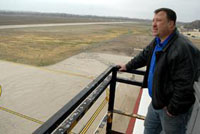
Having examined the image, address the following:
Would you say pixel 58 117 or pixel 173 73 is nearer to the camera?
pixel 58 117

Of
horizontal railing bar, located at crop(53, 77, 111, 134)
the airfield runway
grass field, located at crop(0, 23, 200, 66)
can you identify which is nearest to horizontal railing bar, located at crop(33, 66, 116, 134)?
horizontal railing bar, located at crop(53, 77, 111, 134)

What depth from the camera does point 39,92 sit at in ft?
24.1

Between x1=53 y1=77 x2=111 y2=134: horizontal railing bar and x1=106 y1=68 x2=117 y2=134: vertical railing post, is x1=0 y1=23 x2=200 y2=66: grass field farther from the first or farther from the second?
x1=53 y1=77 x2=111 y2=134: horizontal railing bar

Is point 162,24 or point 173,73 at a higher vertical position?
point 162,24

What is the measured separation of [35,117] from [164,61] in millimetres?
5100

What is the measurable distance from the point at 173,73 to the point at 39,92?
22.2ft

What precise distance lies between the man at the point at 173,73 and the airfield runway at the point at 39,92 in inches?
129

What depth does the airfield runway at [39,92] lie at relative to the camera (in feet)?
17.3

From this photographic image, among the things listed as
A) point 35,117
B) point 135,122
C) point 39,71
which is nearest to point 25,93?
point 35,117

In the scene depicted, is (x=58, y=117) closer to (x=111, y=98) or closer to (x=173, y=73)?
(x=173, y=73)

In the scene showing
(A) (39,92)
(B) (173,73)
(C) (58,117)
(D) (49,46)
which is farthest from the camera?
(D) (49,46)

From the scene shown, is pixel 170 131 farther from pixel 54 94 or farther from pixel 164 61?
pixel 54 94

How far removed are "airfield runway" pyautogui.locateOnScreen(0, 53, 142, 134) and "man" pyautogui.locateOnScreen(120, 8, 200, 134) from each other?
10.8 ft

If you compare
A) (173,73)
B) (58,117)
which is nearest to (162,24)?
(173,73)
